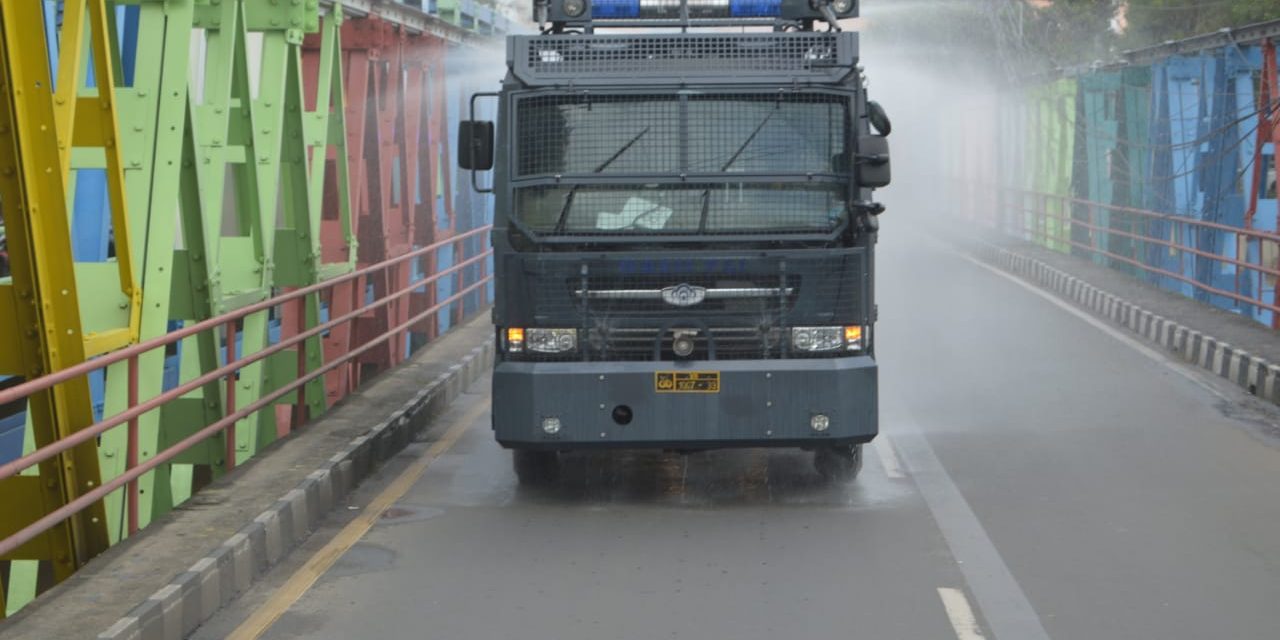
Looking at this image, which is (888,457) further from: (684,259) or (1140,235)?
(1140,235)

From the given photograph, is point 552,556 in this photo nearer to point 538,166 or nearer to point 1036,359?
point 538,166

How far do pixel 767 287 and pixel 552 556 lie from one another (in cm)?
215

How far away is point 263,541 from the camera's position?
31.7 feet

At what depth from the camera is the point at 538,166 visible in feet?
37.3

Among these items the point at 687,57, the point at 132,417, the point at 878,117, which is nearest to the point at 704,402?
the point at 878,117

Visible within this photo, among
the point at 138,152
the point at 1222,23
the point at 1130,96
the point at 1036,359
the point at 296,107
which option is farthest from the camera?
the point at 1222,23

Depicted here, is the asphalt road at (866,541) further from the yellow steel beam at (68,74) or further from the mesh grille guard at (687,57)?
the mesh grille guard at (687,57)

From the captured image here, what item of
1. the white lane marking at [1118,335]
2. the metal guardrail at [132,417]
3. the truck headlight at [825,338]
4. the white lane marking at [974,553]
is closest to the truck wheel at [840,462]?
the white lane marking at [974,553]

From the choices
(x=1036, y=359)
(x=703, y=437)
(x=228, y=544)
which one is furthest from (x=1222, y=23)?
(x=228, y=544)

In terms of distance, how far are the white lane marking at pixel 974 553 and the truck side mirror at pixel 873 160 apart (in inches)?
71.7

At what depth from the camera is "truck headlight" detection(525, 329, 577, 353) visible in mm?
11391

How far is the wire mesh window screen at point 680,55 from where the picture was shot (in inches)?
456

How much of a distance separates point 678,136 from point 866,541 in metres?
2.57

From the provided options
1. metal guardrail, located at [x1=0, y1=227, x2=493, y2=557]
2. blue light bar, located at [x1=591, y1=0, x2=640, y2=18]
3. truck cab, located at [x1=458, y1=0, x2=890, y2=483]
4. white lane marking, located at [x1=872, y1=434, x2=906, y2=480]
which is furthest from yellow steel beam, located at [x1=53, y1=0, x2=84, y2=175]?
white lane marking, located at [x1=872, y1=434, x2=906, y2=480]
